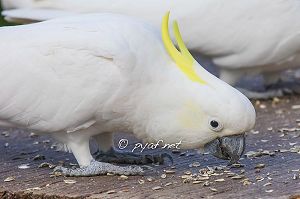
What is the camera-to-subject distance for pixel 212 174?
4148mm

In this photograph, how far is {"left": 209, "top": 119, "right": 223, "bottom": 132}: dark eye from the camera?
4.01 meters

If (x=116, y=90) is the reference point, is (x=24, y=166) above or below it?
below

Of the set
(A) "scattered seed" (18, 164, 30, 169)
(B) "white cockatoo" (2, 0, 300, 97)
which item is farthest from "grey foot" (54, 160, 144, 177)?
(B) "white cockatoo" (2, 0, 300, 97)

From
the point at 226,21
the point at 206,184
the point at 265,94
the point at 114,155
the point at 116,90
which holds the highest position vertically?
the point at 226,21

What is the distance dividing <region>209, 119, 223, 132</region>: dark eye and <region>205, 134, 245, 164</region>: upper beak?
83 millimetres

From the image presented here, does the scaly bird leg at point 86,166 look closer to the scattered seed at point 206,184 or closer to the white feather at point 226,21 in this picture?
the scattered seed at point 206,184

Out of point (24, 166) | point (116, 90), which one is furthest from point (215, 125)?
point (24, 166)

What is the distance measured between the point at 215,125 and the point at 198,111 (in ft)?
0.34

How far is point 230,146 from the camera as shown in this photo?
13.4 ft

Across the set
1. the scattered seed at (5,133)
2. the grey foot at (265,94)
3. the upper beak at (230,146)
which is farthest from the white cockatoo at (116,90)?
the grey foot at (265,94)

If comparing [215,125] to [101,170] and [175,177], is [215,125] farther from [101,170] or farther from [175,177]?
[101,170]

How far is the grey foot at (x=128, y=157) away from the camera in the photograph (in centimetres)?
446

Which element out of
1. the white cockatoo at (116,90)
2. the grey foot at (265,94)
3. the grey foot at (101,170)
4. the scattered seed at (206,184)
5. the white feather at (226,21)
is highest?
the white feather at (226,21)

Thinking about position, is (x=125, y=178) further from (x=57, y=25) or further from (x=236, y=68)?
(x=236, y=68)
